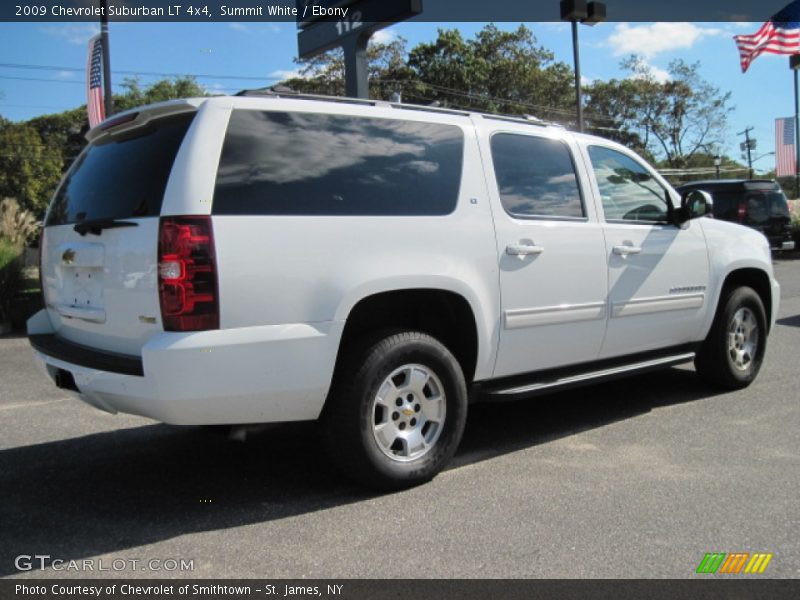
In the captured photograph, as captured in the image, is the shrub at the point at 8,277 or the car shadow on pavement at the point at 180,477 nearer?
the car shadow on pavement at the point at 180,477

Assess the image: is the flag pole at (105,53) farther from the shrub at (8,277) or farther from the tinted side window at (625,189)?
the tinted side window at (625,189)

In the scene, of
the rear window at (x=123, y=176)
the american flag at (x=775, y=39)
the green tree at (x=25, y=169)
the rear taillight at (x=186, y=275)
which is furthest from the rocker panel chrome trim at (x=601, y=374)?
the green tree at (x=25, y=169)

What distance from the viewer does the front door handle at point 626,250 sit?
4.76m

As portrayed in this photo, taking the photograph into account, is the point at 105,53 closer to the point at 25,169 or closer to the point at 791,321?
the point at 791,321

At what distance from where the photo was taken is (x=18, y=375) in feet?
24.0

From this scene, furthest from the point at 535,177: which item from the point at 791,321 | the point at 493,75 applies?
the point at 493,75

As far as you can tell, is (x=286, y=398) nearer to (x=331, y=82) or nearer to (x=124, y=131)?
(x=124, y=131)

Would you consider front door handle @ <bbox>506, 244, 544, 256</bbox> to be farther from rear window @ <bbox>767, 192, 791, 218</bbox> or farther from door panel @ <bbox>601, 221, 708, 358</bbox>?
rear window @ <bbox>767, 192, 791, 218</bbox>

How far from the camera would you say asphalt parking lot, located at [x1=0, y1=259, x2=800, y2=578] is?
10.00 ft

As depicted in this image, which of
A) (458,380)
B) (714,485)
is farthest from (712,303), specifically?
(458,380)

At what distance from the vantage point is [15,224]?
1277cm

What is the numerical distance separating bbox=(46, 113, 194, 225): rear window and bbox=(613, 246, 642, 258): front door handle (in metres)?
2.84

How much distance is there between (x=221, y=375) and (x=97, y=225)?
101cm

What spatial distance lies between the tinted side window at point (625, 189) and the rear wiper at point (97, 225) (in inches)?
120
